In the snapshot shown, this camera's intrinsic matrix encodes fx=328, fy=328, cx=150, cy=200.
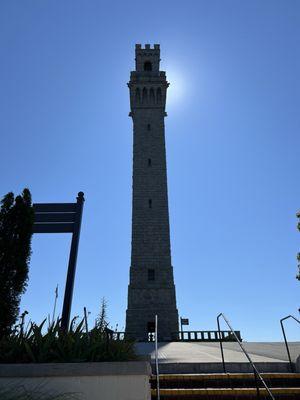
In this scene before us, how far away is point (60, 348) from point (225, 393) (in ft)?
10.8

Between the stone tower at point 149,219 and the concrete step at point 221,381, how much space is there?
21.2m

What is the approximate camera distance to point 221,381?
6.96 m

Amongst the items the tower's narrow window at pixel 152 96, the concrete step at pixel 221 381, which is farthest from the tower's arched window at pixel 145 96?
the concrete step at pixel 221 381

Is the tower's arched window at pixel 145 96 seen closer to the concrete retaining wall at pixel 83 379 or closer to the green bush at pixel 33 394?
the concrete retaining wall at pixel 83 379

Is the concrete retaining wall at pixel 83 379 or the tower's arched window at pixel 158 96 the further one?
the tower's arched window at pixel 158 96

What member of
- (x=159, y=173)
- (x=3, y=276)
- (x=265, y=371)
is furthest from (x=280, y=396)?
(x=159, y=173)

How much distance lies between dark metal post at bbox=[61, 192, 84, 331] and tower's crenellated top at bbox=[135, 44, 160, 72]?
119ft

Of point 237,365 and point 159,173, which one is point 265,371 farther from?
point 159,173

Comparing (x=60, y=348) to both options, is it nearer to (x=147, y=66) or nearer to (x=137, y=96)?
(x=137, y=96)

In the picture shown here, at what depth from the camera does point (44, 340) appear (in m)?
5.99

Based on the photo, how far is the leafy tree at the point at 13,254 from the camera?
9.34 metres

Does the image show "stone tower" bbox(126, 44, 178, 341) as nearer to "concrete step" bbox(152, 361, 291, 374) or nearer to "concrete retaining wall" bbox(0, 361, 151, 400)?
"concrete step" bbox(152, 361, 291, 374)

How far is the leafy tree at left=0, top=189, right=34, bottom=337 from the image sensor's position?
30.7 feet

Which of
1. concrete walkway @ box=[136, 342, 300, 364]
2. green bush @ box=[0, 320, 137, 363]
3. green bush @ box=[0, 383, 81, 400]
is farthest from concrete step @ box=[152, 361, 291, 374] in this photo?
green bush @ box=[0, 383, 81, 400]
